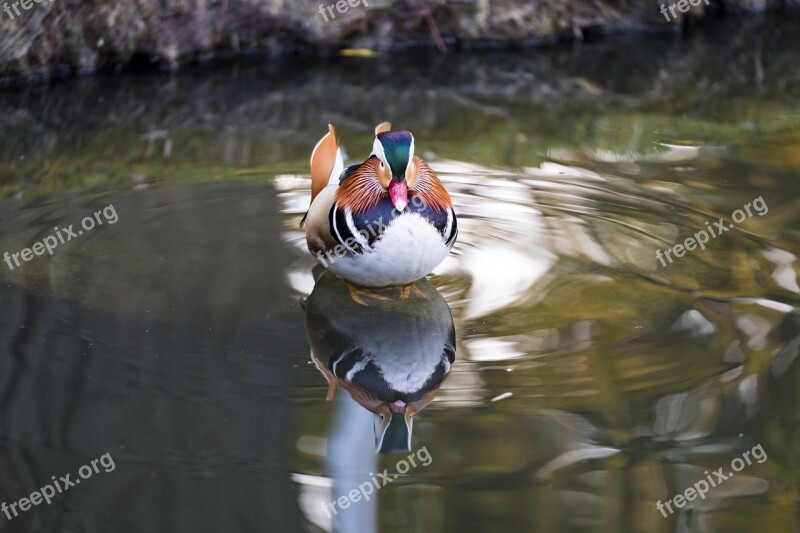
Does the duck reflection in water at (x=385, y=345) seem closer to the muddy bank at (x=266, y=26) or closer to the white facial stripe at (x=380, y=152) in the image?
the white facial stripe at (x=380, y=152)

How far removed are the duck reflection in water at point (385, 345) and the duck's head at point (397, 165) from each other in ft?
1.47

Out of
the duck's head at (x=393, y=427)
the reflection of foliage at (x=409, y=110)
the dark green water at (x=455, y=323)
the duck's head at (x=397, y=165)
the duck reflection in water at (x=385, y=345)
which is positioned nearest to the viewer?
the dark green water at (x=455, y=323)

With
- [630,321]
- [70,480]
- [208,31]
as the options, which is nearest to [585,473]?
[630,321]

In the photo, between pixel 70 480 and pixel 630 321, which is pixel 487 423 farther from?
pixel 70 480

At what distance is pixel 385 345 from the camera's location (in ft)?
11.9

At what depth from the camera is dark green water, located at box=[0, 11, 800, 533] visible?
278 centimetres

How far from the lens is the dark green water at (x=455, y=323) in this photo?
9.12ft

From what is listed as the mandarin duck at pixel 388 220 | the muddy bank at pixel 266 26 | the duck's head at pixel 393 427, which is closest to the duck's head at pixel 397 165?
the mandarin duck at pixel 388 220

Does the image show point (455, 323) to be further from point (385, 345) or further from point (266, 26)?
point (266, 26)

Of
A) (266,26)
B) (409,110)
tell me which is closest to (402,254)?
(409,110)

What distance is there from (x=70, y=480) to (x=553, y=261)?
2065 millimetres

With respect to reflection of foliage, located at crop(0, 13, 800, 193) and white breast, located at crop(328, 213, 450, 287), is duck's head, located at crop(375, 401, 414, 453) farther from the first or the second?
reflection of foliage, located at crop(0, 13, 800, 193)

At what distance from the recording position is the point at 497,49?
8.38 metres

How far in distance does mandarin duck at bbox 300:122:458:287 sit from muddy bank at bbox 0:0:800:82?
4.22 meters
